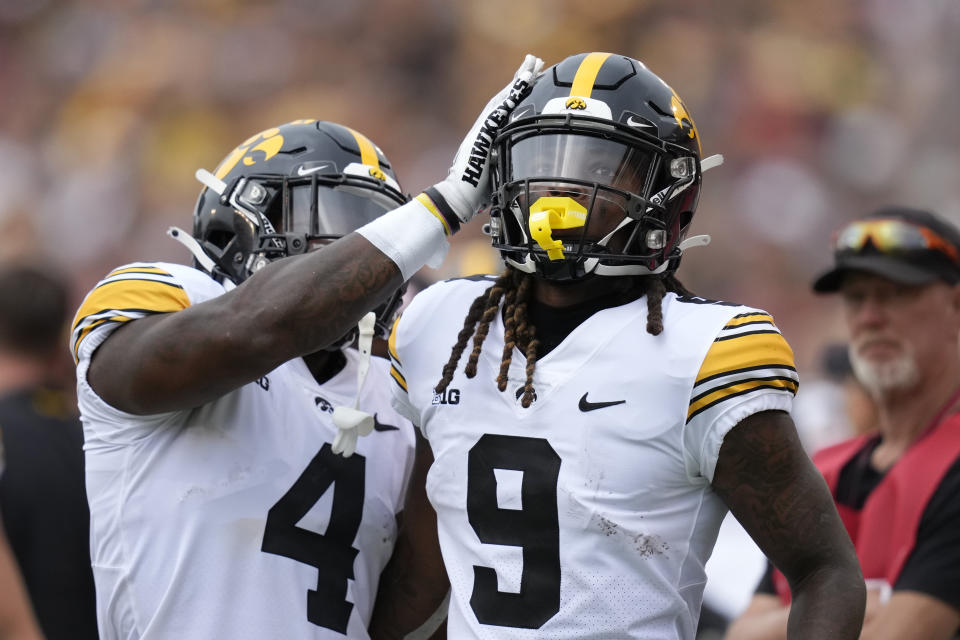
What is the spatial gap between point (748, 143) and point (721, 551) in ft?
21.4

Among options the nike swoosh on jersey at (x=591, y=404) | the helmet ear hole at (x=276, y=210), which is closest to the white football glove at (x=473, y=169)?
the nike swoosh on jersey at (x=591, y=404)

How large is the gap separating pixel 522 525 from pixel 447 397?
1.01 ft

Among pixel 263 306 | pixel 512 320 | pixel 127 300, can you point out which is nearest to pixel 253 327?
pixel 263 306

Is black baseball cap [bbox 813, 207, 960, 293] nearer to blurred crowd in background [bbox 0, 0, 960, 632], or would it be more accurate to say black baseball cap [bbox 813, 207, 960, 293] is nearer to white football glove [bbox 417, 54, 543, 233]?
white football glove [bbox 417, 54, 543, 233]

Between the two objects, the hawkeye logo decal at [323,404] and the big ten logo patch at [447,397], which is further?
the hawkeye logo decal at [323,404]

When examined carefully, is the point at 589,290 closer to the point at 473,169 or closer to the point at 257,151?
the point at 473,169

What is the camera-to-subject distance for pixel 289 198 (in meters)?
2.69

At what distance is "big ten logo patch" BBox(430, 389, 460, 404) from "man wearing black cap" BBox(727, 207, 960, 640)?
1.56m

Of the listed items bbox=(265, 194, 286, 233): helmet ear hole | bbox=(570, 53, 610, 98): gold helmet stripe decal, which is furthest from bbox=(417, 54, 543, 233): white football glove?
bbox=(265, 194, 286, 233): helmet ear hole

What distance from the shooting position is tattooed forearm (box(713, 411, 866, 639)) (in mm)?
1987

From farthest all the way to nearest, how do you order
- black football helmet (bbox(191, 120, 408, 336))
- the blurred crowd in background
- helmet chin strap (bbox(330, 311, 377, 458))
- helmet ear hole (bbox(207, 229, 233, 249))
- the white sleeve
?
the blurred crowd in background < helmet ear hole (bbox(207, 229, 233, 249)) < black football helmet (bbox(191, 120, 408, 336)) < helmet chin strap (bbox(330, 311, 377, 458)) < the white sleeve

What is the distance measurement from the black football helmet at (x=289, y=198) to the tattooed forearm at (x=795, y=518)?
1.01 m

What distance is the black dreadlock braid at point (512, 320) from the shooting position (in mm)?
2152

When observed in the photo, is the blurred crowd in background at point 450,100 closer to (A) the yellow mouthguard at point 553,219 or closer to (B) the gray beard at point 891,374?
(B) the gray beard at point 891,374
